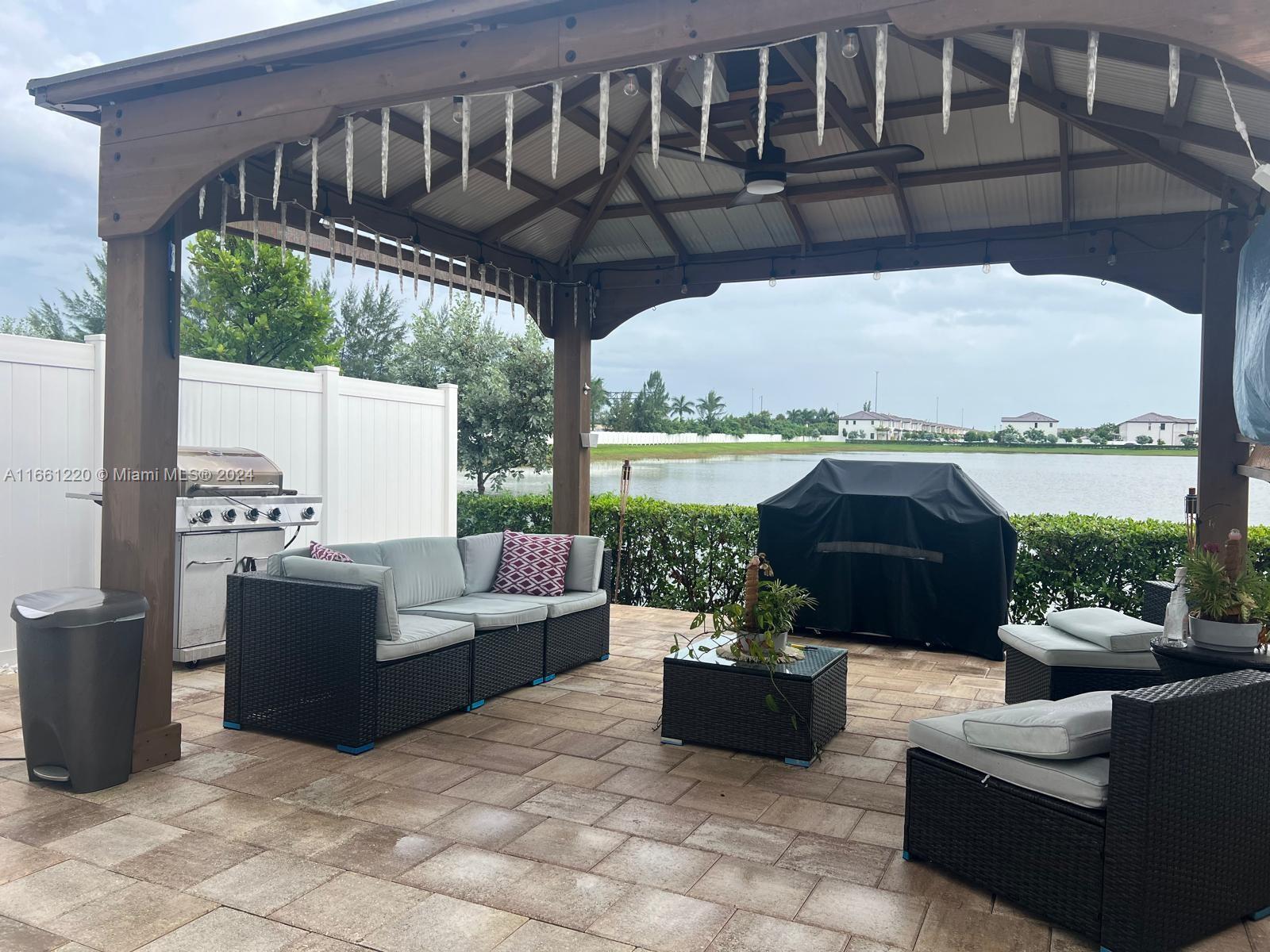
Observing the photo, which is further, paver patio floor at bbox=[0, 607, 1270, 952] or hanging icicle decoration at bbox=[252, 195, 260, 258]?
hanging icicle decoration at bbox=[252, 195, 260, 258]

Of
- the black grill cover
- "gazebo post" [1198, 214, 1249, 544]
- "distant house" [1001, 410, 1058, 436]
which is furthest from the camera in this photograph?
"distant house" [1001, 410, 1058, 436]

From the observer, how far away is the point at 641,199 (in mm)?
6203

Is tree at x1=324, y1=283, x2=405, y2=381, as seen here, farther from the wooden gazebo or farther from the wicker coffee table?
the wicker coffee table

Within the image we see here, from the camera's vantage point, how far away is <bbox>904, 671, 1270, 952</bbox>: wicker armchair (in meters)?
2.20

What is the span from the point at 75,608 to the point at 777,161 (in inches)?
148

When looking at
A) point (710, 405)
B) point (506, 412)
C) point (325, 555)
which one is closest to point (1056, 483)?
point (325, 555)

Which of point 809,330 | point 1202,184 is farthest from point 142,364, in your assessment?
point 809,330

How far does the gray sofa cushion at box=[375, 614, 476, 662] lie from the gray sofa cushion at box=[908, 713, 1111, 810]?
2247 mm

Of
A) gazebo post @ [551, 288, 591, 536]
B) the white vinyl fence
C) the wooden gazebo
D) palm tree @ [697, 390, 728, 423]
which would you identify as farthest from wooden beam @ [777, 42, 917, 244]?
palm tree @ [697, 390, 728, 423]

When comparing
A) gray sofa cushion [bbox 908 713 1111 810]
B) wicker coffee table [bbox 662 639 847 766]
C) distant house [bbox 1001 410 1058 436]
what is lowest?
wicker coffee table [bbox 662 639 847 766]

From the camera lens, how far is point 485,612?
4707 mm

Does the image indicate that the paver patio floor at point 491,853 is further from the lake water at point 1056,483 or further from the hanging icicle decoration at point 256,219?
the lake water at point 1056,483

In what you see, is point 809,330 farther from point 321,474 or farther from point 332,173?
point 332,173

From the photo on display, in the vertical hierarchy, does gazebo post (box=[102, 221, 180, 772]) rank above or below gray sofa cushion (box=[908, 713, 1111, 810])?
above
